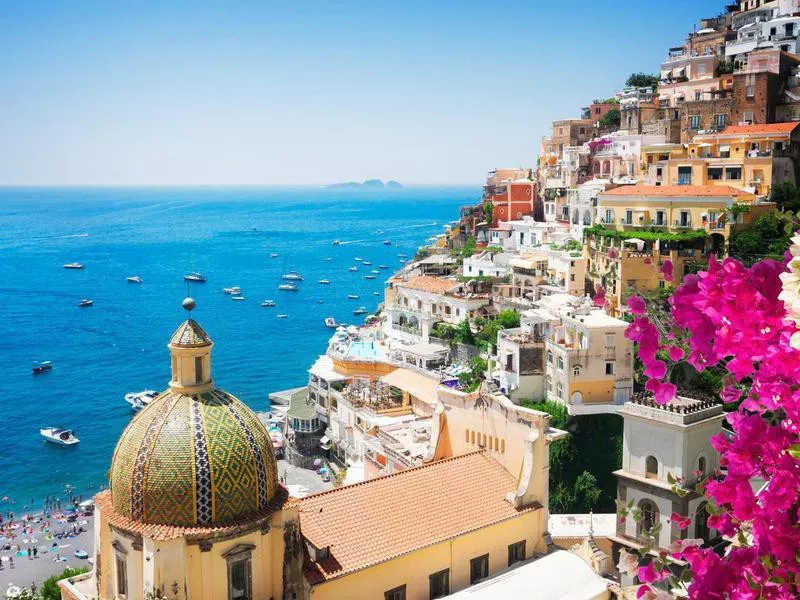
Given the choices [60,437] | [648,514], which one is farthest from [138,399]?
[648,514]

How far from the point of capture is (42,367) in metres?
68.0

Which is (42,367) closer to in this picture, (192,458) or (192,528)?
(192,458)

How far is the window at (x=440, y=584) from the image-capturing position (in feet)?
51.9

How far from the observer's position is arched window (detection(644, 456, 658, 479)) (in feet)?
71.2

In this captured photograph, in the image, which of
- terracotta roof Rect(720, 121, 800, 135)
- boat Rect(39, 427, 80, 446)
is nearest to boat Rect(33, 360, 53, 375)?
boat Rect(39, 427, 80, 446)

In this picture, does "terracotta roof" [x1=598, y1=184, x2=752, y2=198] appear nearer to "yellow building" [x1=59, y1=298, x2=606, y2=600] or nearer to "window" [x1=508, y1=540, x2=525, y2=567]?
"yellow building" [x1=59, y1=298, x2=606, y2=600]

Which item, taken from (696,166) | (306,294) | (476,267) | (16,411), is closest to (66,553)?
(16,411)

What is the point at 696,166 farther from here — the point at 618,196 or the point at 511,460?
the point at 511,460

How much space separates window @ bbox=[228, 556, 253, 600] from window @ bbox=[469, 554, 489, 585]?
482 centimetres

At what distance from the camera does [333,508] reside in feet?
51.5

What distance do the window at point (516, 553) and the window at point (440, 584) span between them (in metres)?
1.88

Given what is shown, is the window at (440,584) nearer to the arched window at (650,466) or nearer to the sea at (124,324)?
the arched window at (650,466)

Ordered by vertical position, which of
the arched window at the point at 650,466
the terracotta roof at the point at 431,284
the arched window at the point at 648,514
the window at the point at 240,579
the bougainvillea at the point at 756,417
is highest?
the bougainvillea at the point at 756,417

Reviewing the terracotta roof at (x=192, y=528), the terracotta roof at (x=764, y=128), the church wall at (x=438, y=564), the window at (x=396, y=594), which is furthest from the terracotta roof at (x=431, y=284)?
the terracotta roof at (x=192, y=528)
